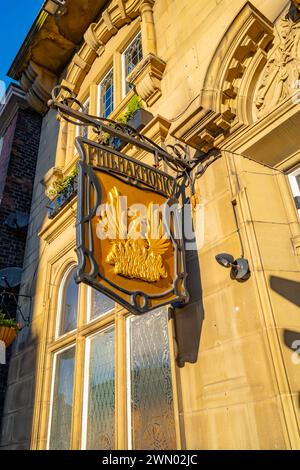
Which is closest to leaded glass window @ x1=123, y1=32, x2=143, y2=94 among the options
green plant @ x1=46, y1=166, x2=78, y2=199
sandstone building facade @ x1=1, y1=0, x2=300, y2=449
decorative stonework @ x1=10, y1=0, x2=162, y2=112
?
decorative stonework @ x1=10, y1=0, x2=162, y2=112

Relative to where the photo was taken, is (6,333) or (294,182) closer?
(294,182)

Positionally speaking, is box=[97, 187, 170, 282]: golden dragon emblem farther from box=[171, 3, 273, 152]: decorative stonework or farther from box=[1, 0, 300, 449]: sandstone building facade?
box=[171, 3, 273, 152]: decorative stonework

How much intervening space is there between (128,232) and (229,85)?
6.73 ft

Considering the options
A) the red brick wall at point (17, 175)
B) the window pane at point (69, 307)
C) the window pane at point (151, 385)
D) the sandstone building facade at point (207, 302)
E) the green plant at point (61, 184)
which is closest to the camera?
the sandstone building facade at point (207, 302)

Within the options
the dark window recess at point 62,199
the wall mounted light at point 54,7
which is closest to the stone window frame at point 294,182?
the dark window recess at point 62,199

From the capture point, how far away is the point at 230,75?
13.2 ft

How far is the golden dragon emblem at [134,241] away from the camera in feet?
9.77

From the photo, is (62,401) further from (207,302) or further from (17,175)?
(17,175)

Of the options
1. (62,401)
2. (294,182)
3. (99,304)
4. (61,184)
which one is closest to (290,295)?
(294,182)

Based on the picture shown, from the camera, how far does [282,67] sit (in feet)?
12.3

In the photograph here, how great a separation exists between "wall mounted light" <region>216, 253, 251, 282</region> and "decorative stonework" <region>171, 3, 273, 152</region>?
52.7 inches

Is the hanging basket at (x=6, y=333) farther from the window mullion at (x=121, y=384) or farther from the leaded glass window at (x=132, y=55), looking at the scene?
the leaded glass window at (x=132, y=55)

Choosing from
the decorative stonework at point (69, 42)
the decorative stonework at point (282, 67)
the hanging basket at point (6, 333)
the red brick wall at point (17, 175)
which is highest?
the decorative stonework at point (69, 42)

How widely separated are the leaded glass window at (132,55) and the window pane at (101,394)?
4.55m
